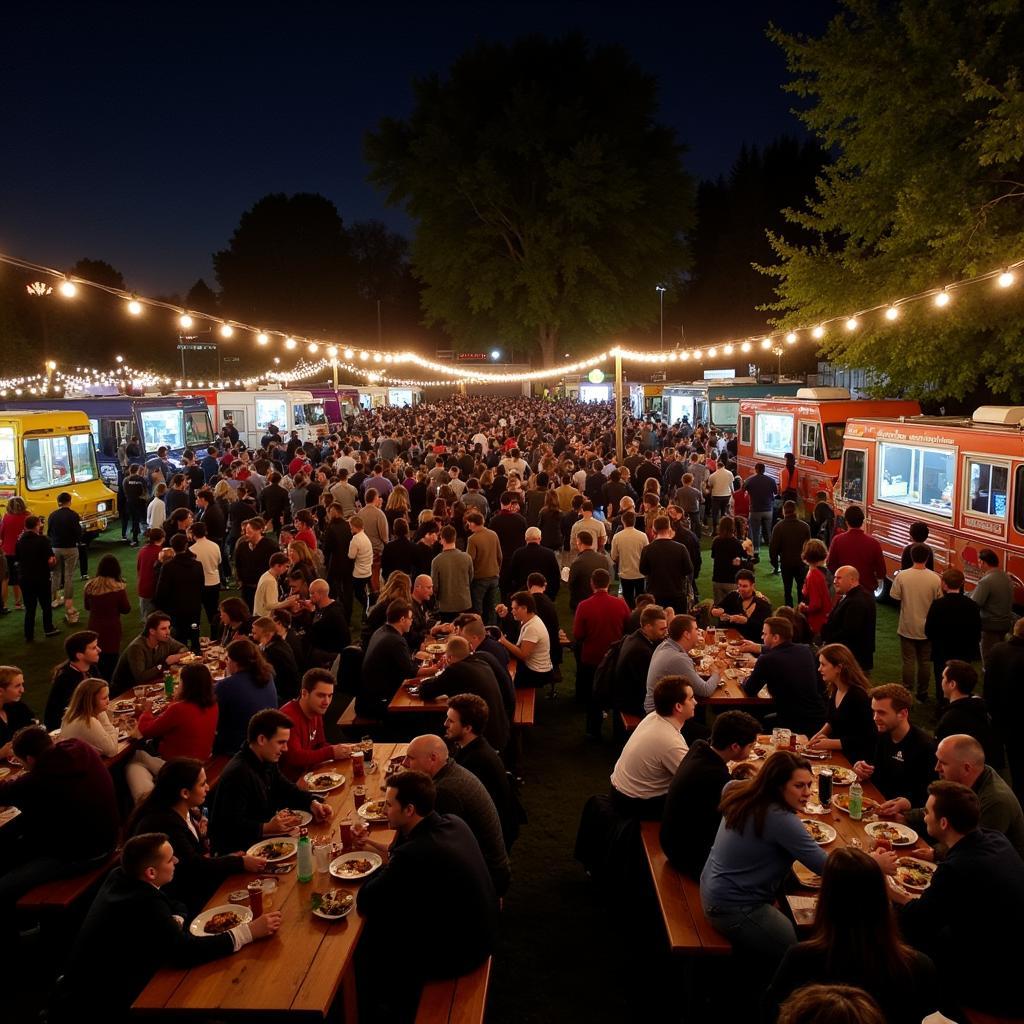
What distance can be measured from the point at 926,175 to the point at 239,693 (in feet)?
49.8

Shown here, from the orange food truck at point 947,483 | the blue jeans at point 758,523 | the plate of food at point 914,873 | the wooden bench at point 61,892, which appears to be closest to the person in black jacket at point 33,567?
the wooden bench at point 61,892

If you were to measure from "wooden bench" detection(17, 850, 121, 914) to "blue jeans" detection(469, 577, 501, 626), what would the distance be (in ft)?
17.6

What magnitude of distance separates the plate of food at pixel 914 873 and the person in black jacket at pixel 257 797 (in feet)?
9.81

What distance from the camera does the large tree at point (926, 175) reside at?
14.4 m

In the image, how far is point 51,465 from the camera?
15.1 meters

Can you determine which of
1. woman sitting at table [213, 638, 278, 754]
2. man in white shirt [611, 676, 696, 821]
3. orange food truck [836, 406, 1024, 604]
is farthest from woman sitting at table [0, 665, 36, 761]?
orange food truck [836, 406, 1024, 604]

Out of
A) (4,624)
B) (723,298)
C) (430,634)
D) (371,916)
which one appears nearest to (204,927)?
(371,916)

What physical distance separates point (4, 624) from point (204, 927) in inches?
373

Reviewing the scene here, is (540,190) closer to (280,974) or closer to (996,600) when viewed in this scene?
(996,600)

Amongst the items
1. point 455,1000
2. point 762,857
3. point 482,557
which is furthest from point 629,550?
point 455,1000

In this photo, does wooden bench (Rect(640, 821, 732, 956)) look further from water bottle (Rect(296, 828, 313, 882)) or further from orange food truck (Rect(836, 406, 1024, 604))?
orange food truck (Rect(836, 406, 1024, 604))

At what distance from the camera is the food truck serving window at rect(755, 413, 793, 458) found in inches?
647

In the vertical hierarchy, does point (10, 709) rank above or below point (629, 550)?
below

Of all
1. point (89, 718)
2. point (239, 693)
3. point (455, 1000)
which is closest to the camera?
point (455, 1000)
